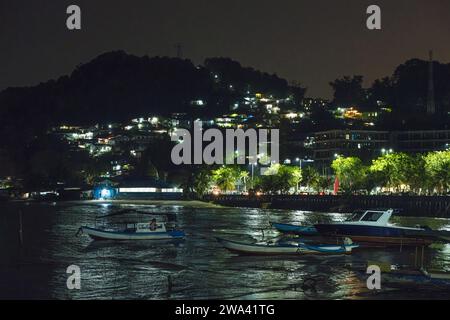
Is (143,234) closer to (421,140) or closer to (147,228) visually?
(147,228)

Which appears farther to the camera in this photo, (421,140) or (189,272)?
(421,140)

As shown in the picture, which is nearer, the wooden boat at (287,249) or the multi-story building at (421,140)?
the wooden boat at (287,249)

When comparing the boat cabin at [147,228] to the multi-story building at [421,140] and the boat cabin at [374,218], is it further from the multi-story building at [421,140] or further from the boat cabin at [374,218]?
the multi-story building at [421,140]

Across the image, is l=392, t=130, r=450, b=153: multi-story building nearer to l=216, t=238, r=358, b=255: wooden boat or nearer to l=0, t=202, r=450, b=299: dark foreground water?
l=0, t=202, r=450, b=299: dark foreground water

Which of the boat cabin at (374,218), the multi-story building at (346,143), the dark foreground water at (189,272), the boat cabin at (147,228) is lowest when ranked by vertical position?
the dark foreground water at (189,272)

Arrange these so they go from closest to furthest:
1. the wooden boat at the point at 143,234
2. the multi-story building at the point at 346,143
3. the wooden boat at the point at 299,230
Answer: the wooden boat at the point at 143,234, the wooden boat at the point at 299,230, the multi-story building at the point at 346,143

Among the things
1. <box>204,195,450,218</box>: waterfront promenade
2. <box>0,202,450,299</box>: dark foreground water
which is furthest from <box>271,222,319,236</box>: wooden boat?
<box>204,195,450,218</box>: waterfront promenade

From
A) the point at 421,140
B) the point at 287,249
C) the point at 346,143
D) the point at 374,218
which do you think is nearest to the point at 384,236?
the point at 374,218

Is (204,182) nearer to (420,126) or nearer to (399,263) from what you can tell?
(420,126)

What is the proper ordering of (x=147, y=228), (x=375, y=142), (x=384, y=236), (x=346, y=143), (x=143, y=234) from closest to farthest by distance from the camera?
(x=384, y=236)
(x=143, y=234)
(x=147, y=228)
(x=346, y=143)
(x=375, y=142)

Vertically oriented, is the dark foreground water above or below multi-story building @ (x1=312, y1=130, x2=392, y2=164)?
below

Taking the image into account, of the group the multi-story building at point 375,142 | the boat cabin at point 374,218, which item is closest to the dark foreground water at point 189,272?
the boat cabin at point 374,218
